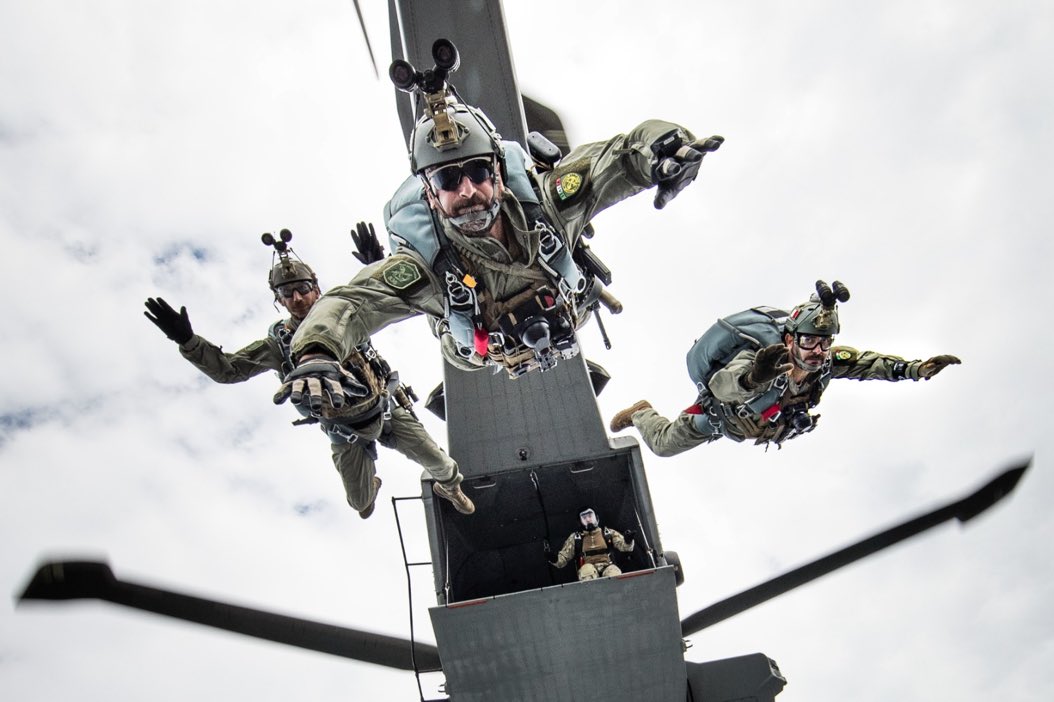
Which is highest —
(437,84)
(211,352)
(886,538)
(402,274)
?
(211,352)

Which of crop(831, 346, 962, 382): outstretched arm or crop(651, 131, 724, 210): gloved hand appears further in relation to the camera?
crop(831, 346, 962, 382): outstretched arm

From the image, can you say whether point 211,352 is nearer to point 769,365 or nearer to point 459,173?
point 459,173

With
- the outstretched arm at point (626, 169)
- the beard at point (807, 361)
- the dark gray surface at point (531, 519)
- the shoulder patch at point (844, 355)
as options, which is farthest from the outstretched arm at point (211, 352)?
the shoulder patch at point (844, 355)

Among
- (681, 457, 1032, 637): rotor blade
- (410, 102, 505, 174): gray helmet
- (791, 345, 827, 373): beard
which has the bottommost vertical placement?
(681, 457, 1032, 637): rotor blade

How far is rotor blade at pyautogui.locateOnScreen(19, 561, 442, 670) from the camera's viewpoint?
6328 millimetres

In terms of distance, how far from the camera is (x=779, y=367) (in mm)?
5965

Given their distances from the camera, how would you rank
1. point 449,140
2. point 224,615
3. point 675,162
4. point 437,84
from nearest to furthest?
point 675,162 < point 437,84 < point 449,140 < point 224,615

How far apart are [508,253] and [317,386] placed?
1.86m

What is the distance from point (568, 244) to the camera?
5113mm

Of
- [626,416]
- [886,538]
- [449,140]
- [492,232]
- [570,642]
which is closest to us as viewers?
[449,140]

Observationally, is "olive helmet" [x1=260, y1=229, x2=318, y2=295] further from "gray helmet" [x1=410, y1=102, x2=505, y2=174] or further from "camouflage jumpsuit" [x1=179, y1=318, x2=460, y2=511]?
"gray helmet" [x1=410, y1=102, x2=505, y2=174]

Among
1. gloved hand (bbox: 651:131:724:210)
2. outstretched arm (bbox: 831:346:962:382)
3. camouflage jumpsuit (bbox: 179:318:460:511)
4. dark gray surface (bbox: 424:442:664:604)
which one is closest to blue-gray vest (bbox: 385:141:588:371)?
gloved hand (bbox: 651:131:724:210)

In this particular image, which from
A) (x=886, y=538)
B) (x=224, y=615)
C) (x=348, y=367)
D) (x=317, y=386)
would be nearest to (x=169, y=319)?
(x=348, y=367)

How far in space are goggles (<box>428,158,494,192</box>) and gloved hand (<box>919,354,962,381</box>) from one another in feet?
13.7
